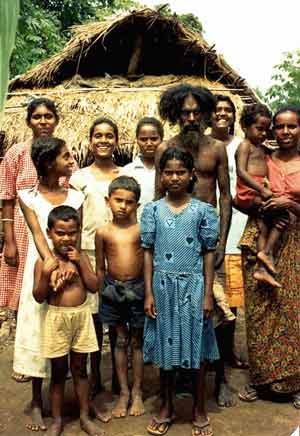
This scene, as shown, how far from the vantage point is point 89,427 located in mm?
2711

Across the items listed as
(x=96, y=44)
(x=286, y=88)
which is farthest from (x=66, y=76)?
(x=286, y=88)

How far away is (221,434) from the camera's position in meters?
2.79

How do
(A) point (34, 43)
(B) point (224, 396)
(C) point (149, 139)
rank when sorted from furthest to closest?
(A) point (34, 43) < (C) point (149, 139) < (B) point (224, 396)

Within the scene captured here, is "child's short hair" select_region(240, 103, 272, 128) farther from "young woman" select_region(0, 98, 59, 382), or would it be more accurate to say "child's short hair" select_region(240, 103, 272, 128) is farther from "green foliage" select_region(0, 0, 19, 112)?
"green foliage" select_region(0, 0, 19, 112)

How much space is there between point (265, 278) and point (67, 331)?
111 centimetres

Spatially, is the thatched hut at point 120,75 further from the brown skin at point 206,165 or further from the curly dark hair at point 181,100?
the brown skin at point 206,165

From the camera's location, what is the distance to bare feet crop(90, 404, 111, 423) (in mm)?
2865

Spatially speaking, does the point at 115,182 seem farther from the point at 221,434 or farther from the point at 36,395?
the point at 221,434

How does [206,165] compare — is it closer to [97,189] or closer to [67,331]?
[97,189]

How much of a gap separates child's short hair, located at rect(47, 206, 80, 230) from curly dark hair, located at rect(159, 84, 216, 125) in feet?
2.76

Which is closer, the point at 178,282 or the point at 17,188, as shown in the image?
the point at 178,282

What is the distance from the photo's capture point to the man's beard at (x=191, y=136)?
2.94 m

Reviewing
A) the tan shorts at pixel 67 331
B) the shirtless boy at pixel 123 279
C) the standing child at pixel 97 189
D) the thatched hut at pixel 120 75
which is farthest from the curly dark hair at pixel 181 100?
the thatched hut at pixel 120 75

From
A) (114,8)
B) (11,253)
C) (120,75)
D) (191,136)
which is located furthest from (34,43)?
(191,136)
